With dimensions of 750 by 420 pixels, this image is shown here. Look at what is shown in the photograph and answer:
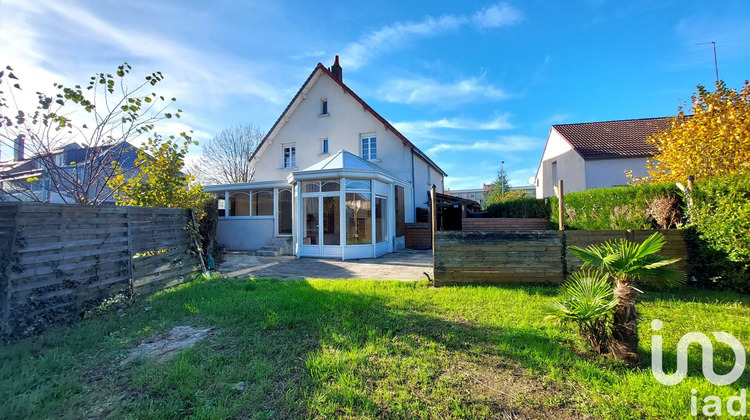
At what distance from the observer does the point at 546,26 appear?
9.30 m

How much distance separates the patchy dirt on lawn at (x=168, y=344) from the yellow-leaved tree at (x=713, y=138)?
36.0ft

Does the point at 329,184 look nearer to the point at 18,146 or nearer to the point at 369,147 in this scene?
the point at 369,147

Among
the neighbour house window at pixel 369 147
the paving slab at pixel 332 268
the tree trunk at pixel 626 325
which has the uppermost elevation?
the neighbour house window at pixel 369 147

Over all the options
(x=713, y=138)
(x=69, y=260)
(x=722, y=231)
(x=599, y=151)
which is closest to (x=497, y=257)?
(x=722, y=231)

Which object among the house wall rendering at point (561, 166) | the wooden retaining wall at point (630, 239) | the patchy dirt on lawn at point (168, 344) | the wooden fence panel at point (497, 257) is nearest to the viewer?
the patchy dirt on lawn at point (168, 344)

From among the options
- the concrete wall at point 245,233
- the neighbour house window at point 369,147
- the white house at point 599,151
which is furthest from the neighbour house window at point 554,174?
the concrete wall at point 245,233

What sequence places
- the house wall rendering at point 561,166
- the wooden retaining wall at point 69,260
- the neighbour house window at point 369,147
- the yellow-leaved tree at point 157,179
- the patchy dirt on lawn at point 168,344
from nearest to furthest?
the patchy dirt on lawn at point 168,344, the wooden retaining wall at point 69,260, the yellow-leaved tree at point 157,179, the neighbour house window at point 369,147, the house wall rendering at point 561,166

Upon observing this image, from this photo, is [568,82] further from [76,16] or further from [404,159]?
[76,16]

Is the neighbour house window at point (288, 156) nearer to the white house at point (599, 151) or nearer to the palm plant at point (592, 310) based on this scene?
the palm plant at point (592, 310)

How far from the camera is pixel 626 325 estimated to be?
303cm

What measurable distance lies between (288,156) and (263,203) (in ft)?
15.0

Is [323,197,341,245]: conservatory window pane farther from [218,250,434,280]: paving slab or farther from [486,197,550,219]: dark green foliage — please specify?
[486,197,550,219]: dark green foliage

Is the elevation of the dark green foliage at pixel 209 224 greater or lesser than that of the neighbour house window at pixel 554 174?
lesser

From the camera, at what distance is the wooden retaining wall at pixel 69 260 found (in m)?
3.78
